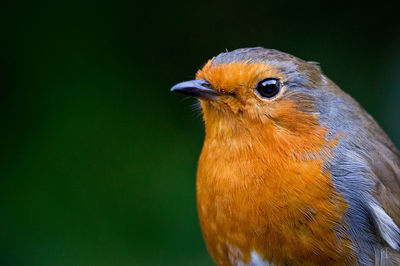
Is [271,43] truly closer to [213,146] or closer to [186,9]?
[186,9]

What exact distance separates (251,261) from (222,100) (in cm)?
75

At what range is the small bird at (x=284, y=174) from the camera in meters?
2.58

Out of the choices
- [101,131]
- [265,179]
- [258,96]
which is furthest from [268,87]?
[101,131]

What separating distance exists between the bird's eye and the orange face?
2 centimetres

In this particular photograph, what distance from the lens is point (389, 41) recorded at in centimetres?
448

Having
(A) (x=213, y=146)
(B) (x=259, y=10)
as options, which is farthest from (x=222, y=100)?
(B) (x=259, y=10)

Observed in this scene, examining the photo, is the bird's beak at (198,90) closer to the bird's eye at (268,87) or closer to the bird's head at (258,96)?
the bird's head at (258,96)

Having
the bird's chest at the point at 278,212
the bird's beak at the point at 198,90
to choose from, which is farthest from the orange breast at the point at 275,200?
the bird's beak at the point at 198,90

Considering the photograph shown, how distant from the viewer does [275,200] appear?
2.60 m

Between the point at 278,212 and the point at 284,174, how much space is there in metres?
0.17

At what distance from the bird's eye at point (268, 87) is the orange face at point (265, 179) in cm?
2

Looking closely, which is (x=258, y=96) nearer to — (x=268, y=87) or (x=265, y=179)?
(x=268, y=87)

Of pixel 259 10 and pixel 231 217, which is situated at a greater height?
pixel 259 10

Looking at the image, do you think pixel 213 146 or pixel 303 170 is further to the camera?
pixel 213 146
